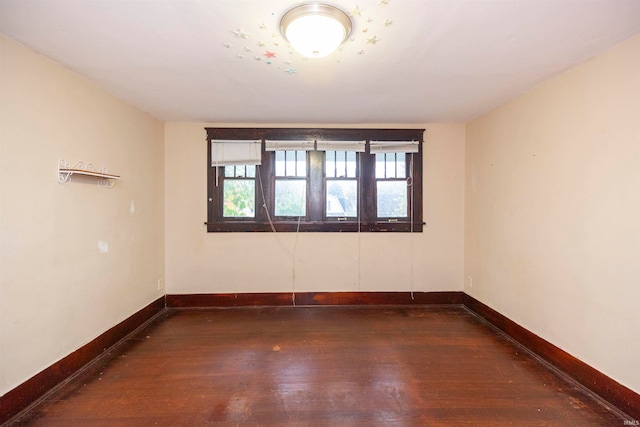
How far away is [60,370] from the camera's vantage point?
2131 mm

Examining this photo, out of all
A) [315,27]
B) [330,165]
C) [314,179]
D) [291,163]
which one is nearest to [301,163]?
[291,163]

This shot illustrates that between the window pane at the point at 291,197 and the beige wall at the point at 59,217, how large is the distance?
1.63m

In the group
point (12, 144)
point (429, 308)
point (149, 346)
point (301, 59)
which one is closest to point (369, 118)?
point (301, 59)

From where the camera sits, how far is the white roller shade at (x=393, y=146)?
3697mm

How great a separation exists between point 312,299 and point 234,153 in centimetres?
224

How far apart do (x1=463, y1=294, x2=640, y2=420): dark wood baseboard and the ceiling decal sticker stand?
9.32 ft

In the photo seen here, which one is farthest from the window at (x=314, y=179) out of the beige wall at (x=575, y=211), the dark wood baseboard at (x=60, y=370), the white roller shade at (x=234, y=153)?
the dark wood baseboard at (x=60, y=370)

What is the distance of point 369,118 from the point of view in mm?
3459

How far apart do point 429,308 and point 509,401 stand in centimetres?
172

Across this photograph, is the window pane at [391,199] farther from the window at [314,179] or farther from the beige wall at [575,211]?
the beige wall at [575,211]

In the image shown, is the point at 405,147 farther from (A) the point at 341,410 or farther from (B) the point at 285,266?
(A) the point at 341,410

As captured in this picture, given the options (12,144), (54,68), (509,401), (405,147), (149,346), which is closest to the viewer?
(12,144)

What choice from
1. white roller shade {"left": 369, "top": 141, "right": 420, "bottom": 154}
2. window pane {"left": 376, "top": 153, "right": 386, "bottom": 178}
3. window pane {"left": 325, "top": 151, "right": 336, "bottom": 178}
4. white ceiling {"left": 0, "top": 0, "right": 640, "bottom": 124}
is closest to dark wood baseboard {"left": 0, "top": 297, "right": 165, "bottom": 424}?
white ceiling {"left": 0, "top": 0, "right": 640, "bottom": 124}

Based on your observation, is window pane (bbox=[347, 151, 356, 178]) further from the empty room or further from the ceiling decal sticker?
the ceiling decal sticker
